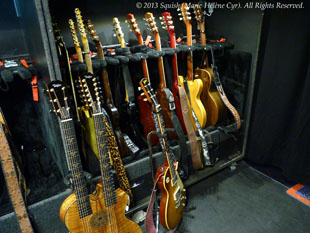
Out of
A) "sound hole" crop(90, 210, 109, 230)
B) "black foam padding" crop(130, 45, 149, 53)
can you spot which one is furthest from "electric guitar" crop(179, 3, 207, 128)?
"sound hole" crop(90, 210, 109, 230)

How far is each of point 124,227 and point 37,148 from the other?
0.76 metres

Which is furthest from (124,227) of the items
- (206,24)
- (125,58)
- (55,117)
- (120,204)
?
(206,24)

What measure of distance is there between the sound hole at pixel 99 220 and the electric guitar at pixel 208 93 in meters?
1.12

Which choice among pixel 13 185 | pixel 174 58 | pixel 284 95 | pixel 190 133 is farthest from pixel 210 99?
pixel 13 185

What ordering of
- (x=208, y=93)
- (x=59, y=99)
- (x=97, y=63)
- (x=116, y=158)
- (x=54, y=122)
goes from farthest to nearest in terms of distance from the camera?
(x=208, y=93) < (x=116, y=158) < (x=97, y=63) < (x=54, y=122) < (x=59, y=99)

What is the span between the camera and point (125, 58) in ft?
4.58

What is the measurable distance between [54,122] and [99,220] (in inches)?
21.8

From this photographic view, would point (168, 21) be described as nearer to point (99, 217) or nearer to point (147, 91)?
point (147, 91)

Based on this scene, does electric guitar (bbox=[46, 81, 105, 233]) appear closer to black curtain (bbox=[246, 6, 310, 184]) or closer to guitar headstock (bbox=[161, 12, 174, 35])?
guitar headstock (bbox=[161, 12, 174, 35])

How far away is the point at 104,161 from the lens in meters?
1.21

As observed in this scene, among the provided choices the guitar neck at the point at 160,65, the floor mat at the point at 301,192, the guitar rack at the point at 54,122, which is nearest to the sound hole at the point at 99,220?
the guitar rack at the point at 54,122

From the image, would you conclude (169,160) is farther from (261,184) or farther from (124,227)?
(261,184)

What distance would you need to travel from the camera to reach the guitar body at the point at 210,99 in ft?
5.97

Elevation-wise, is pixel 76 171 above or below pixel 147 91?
below
